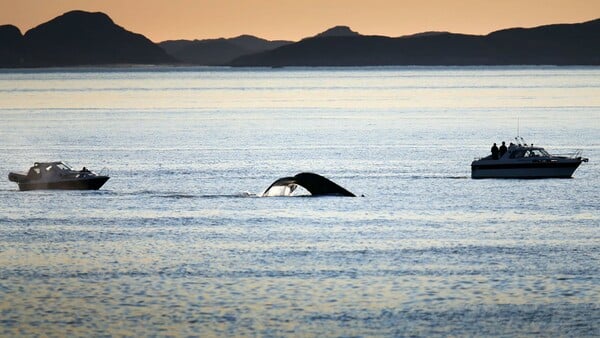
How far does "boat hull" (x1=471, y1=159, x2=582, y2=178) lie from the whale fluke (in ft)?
43.8

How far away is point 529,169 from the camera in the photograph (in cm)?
7806

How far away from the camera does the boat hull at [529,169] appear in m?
78.0

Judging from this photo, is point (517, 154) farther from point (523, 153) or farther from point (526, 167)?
point (526, 167)

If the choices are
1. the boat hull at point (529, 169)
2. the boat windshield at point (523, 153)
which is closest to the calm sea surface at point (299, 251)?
the boat hull at point (529, 169)

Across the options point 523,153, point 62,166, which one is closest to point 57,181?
point 62,166

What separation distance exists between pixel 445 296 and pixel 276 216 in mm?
22646

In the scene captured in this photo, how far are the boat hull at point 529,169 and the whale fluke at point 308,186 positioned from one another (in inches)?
525

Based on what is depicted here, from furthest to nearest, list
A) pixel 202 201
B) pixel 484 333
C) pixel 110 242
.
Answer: pixel 202 201 < pixel 110 242 < pixel 484 333

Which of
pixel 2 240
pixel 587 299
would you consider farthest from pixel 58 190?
→ pixel 587 299

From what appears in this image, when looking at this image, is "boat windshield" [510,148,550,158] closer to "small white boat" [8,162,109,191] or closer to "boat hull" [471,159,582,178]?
"boat hull" [471,159,582,178]

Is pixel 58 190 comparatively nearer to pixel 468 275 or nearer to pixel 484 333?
pixel 468 275

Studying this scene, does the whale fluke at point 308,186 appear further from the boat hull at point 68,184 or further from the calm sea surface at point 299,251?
the boat hull at point 68,184

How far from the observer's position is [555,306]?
35.6m

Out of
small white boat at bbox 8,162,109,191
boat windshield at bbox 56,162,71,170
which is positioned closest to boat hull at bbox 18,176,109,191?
small white boat at bbox 8,162,109,191
